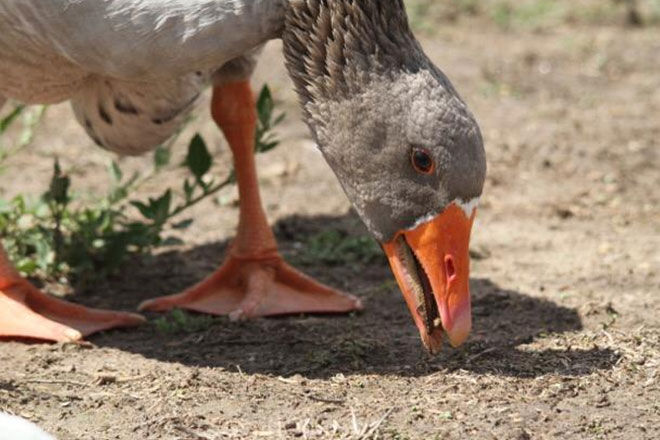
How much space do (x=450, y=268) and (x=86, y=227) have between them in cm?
238

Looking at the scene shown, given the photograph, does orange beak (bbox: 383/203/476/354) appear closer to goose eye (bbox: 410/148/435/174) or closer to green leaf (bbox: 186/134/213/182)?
goose eye (bbox: 410/148/435/174)

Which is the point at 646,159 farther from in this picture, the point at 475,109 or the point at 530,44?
the point at 530,44

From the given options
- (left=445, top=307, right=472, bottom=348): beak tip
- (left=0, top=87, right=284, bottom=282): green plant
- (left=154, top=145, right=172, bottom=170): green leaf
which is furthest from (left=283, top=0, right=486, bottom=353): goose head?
(left=154, top=145, right=172, bottom=170): green leaf

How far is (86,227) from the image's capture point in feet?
20.7

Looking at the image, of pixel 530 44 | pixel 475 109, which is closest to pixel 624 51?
pixel 530 44

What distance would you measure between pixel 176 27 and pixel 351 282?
7.09ft

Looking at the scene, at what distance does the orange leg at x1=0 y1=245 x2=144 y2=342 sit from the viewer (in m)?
5.39

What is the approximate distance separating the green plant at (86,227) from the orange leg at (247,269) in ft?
0.37

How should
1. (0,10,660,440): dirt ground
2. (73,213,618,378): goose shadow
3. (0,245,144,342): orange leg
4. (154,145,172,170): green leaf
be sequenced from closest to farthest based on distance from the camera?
(0,10,660,440): dirt ground, (73,213,618,378): goose shadow, (0,245,144,342): orange leg, (154,145,172,170): green leaf

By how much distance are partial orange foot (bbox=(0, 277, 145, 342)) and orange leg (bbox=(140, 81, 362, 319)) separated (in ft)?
1.08

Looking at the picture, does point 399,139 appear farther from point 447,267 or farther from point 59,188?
point 59,188

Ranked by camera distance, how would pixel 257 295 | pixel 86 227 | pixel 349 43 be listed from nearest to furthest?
pixel 349 43 < pixel 257 295 < pixel 86 227

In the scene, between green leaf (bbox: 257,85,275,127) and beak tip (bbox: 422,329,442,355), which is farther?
green leaf (bbox: 257,85,275,127)

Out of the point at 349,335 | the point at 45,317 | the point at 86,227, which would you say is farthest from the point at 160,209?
the point at 349,335
